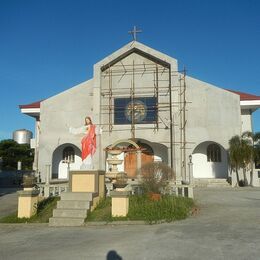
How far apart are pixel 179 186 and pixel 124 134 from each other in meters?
11.2

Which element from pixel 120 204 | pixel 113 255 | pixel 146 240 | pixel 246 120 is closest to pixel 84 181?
pixel 120 204

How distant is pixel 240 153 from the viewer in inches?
963

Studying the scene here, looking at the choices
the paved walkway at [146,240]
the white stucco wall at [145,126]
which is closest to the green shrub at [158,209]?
the paved walkway at [146,240]

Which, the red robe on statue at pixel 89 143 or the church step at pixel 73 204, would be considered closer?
the church step at pixel 73 204

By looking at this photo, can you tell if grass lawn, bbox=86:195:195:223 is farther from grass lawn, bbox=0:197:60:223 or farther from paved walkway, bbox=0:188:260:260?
grass lawn, bbox=0:197:60:223

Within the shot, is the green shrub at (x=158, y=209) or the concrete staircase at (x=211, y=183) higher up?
the concrete staircase at (x=211, y=183)

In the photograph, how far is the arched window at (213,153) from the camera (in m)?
27.5

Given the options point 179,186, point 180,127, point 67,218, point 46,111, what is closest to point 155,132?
point 180,127

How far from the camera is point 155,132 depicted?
26438mm

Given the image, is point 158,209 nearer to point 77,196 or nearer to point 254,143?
point 77,196

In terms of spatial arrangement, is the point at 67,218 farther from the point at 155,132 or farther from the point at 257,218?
the point at 155,132

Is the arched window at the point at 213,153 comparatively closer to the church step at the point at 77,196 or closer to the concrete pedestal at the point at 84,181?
the concrete pedestal at the point at 84,181

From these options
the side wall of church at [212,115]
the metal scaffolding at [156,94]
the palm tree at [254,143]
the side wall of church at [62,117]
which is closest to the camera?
the palm tree at [254,143]

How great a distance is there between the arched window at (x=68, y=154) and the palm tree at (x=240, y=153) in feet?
39.9
